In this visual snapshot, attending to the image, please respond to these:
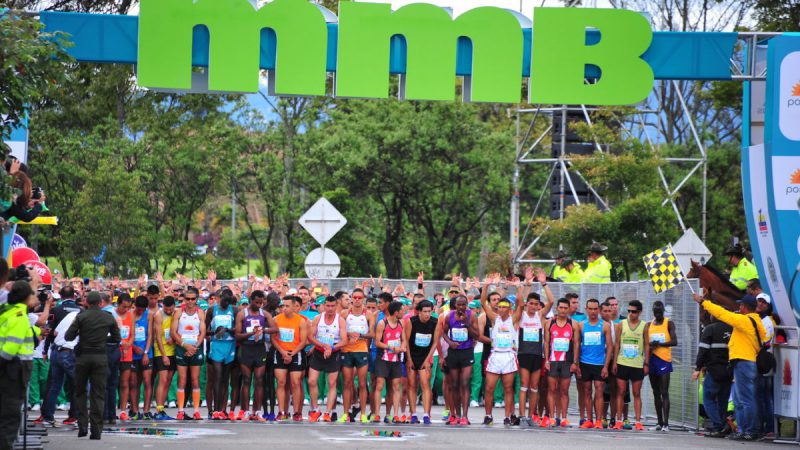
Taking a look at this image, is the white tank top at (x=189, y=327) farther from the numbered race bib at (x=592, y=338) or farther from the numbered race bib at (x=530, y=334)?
the numbered race bib at (x=592, y=338)

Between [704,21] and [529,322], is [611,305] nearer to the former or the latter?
[529,322]

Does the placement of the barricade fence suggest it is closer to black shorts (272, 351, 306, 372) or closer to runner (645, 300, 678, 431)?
runner (645, 300, 678, 431)

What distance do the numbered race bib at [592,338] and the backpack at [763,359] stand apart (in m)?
2.77

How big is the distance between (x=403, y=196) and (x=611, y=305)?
912 inches

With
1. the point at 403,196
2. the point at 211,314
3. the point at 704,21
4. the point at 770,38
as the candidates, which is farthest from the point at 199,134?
the point at 770,38

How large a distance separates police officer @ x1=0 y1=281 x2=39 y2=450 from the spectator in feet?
29.4

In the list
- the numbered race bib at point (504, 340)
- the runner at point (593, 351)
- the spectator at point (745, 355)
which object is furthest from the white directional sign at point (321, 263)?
the spectator at point (745, 355)

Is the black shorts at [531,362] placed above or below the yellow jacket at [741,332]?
below

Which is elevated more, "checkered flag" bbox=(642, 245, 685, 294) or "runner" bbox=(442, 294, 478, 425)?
"checkered flag" bbox=(642, 245, 685, 294)

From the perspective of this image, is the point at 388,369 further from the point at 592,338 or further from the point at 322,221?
the point at 322,221

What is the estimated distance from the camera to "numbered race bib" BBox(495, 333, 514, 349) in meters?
19.8

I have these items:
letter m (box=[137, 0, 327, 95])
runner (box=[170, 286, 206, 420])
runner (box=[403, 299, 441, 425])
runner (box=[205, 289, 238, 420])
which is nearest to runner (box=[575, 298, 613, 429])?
runner (box=[403, 299, 441, 425])

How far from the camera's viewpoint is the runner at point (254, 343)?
19.7 metres

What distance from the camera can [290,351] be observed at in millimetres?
19750
